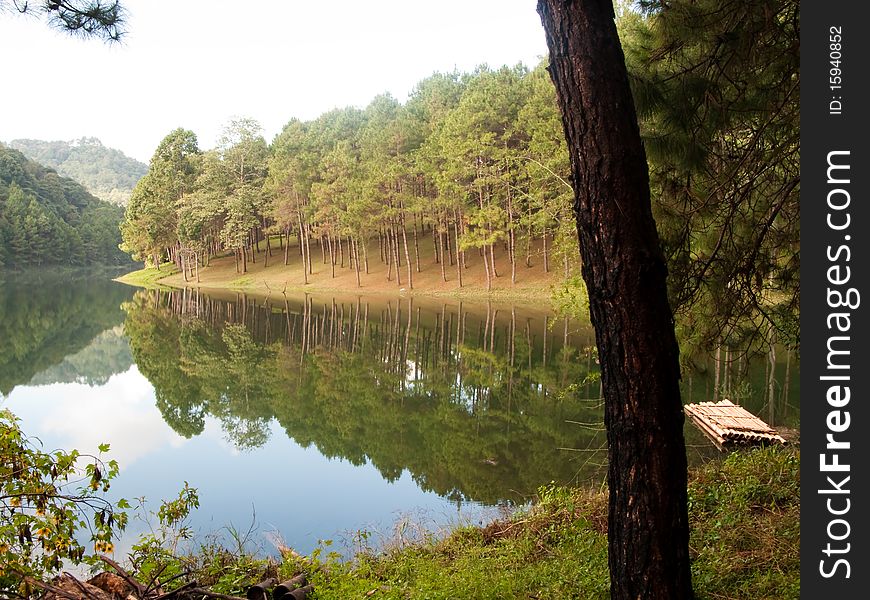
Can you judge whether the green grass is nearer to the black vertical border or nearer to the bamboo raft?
the bamboo raft

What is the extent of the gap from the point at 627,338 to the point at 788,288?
352 centimetres

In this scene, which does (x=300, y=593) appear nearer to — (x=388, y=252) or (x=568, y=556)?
(x=568, y=556)

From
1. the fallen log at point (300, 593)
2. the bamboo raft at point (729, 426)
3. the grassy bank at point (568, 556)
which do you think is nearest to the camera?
the grassy bank at point (568, 556)

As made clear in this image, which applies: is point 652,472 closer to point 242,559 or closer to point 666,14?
point 666,14

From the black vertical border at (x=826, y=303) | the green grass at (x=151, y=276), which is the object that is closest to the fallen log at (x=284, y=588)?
the black vertical border at (x=826, y=303)

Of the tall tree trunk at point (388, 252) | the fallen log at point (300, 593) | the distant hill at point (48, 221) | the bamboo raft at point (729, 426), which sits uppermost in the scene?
the distant hill at point (48, 221)

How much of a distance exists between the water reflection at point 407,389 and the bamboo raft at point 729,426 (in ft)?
→ 5.56

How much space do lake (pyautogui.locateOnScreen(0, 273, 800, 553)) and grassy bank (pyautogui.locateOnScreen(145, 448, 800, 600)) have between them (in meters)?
1.10

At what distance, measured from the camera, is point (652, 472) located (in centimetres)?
322

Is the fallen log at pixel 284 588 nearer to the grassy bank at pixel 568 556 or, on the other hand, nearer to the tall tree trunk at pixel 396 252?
the grassy bank at pixel 568 556

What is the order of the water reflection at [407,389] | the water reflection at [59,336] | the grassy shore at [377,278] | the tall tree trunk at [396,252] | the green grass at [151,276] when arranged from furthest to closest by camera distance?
the green grass at [151,276] → the tall tree trunk at [396,252] → the grassy shore at [377,278] → the water reflection at [59,336] → the water reflection at [407,389]

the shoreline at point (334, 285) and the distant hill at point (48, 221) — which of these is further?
the distant hill at point (48, 221)

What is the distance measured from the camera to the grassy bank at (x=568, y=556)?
4195 mm

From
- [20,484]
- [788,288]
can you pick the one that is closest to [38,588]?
[20,484]
